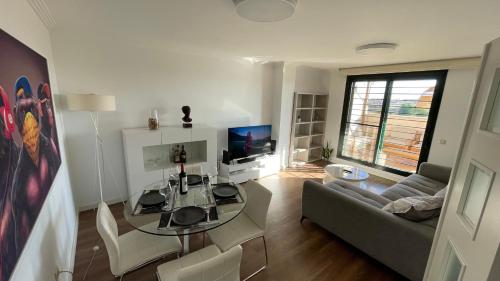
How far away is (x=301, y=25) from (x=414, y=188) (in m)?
2.98

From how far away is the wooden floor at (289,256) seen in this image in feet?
6.73

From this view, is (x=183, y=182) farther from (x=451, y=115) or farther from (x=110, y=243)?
(x=451, y=115)

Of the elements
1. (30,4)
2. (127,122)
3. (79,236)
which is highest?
(30,4)

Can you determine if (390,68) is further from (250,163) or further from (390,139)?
(250,163)

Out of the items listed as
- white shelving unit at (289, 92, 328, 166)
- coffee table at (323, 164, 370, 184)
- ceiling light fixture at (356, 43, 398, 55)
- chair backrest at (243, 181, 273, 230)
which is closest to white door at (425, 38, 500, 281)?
chair backrest at (243, 181, 273, 230)

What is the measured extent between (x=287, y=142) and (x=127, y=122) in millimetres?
3423

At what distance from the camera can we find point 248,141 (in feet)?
14.0

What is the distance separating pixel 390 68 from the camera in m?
4.08

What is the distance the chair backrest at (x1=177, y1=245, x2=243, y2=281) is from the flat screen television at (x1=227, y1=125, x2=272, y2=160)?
110 inches

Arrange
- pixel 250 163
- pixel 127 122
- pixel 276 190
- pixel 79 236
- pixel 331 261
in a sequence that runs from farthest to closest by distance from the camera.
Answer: pixel 250 163
pixel 276 190
pixel 127 122
pixel 79 236
pixel 331 261

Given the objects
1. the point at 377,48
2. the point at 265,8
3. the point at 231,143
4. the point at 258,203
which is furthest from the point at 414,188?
the point at 265,8

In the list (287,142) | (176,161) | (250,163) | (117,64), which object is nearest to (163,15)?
(117,64)

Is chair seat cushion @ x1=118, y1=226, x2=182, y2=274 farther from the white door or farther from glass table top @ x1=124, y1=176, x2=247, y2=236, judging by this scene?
the white door

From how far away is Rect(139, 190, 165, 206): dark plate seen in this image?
193 centimetres
